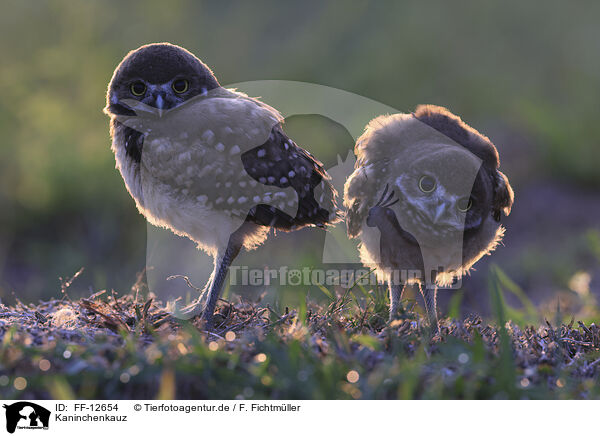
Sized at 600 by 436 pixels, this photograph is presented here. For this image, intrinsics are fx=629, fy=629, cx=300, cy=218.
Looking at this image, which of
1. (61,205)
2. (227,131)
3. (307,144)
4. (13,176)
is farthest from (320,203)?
(13,176)

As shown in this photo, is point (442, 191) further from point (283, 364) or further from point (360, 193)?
point (283, 364)

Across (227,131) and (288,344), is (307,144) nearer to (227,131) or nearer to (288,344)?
(227,131)

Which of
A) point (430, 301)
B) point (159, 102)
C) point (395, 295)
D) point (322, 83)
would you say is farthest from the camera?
point (322, 83)

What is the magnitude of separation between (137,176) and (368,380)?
6.08 ft

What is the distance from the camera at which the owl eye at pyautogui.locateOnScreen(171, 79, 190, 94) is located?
3.69 m

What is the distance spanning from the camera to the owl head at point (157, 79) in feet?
11.8

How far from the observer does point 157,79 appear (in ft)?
11.8

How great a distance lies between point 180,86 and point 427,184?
1.56 m

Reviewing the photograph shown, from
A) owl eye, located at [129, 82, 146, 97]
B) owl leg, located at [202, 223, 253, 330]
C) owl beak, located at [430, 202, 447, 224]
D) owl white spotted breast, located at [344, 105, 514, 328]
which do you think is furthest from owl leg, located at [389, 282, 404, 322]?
owl eye, located at [129, 82, 146, 97]

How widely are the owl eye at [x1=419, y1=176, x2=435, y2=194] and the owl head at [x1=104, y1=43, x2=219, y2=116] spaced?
4.63ft
